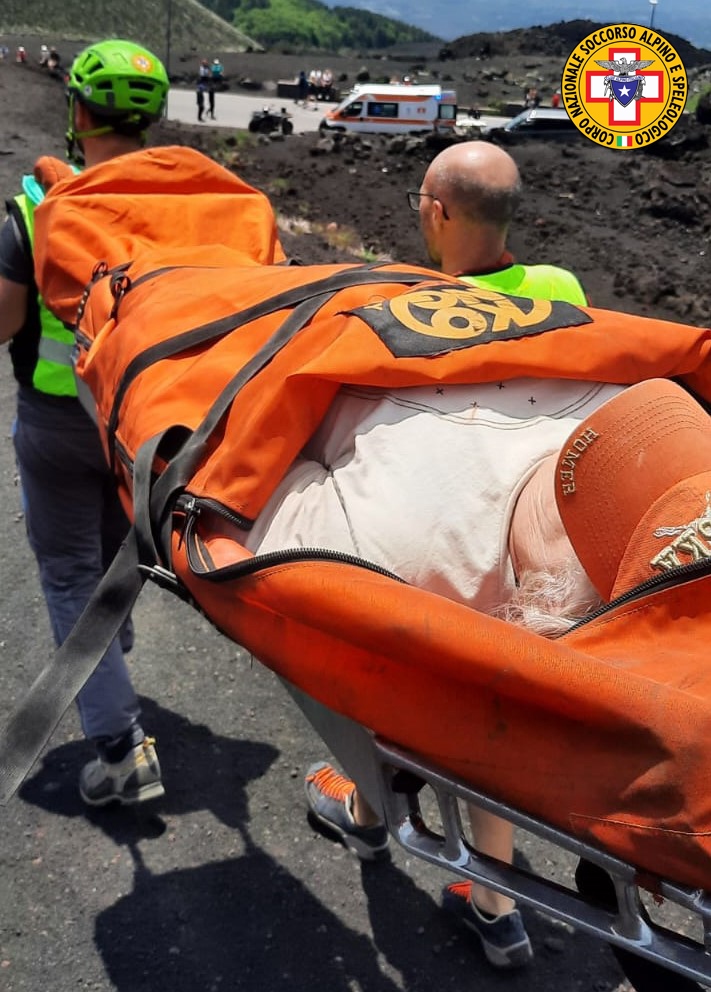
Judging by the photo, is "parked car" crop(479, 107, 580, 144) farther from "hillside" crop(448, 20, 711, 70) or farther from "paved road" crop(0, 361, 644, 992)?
"paved road" crop(0, 361, 644, 992)

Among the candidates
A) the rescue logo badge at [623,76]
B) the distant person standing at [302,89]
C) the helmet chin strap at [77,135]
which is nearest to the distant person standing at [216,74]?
the distant person standing at [302,89]

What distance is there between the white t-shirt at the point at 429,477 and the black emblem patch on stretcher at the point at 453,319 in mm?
83

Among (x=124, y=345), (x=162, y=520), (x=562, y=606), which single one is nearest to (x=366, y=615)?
(x=562, y=606)

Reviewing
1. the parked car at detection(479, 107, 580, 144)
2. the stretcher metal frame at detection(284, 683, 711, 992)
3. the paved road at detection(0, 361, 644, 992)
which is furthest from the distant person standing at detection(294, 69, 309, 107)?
the stretcher metal frame at detection(284, 683, 711, 992)

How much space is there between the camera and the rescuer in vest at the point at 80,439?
2801 millimetres

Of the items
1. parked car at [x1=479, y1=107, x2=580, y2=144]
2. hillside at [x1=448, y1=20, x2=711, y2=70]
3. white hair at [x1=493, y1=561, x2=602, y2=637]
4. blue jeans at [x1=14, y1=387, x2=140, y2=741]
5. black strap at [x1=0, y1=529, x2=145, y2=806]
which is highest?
white hair at [x1=493, y1=561, x2=602, y2=637]

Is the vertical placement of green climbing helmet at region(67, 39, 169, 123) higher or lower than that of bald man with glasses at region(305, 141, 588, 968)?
higher

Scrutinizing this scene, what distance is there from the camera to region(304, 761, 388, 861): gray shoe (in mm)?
3178

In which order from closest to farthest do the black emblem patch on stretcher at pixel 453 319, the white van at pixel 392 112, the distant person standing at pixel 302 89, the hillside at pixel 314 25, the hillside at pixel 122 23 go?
the black emblem patch on stretcher at pixel 453 319 → the white van at pixel 392 112 → the distant person standing at pixel 302 89 → the hillside at pixel 122 23 → the hillside at pixel 314 25

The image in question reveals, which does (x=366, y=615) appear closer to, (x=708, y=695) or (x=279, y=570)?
→ (x=279, y=570)

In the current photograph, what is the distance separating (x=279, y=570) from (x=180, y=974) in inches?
74.7

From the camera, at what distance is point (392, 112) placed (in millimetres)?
32500

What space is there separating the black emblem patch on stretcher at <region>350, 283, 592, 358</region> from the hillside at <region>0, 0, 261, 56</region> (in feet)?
247

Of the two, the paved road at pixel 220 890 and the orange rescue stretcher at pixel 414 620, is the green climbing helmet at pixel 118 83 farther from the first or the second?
the paved road at pixel 220 890
